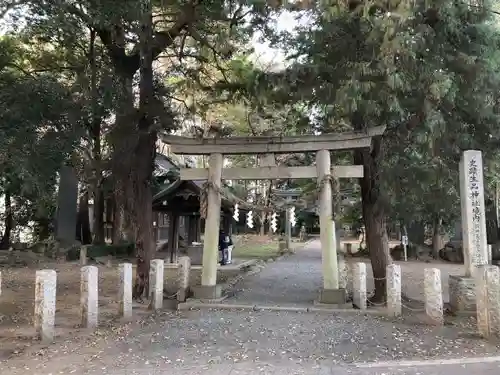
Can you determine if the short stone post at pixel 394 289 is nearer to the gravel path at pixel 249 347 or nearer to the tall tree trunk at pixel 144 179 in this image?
the gravel path at pixel 249 347

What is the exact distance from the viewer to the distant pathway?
1136cm

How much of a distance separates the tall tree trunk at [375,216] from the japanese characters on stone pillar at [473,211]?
1997 millimetres

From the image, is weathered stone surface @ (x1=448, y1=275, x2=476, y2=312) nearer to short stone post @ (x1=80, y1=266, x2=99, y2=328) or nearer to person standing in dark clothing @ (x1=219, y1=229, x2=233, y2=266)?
short stone post @ (x1=80, y1=266, x2=99, y2=328)

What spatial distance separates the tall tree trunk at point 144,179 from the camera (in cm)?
1161

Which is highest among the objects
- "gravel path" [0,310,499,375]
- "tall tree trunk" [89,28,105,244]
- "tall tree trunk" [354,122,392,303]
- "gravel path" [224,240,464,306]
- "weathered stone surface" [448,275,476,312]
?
"tall tree trunk" [89,28,105,244]

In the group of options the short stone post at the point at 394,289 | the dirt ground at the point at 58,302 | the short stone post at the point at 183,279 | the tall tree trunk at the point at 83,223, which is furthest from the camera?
the tall tree trunk at the point at 83,223

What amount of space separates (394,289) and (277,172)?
3727 millimetres

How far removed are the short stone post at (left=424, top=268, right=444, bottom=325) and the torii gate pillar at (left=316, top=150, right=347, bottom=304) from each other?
196 cm

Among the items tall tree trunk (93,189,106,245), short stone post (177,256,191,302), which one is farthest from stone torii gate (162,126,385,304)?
tall tree trunk (93,189,106,245)

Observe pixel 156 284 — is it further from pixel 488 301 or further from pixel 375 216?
pixel 488 301

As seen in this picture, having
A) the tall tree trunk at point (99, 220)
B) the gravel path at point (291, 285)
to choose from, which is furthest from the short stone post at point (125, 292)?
the tall tree trunk at point (99, 220)

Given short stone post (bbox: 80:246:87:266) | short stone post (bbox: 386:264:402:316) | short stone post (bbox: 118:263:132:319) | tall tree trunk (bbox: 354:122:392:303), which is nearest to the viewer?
short stone post (bbox: 386:264:402:316)

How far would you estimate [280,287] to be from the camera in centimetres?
1418

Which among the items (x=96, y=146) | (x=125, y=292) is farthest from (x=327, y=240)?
(x=96, y=146)
